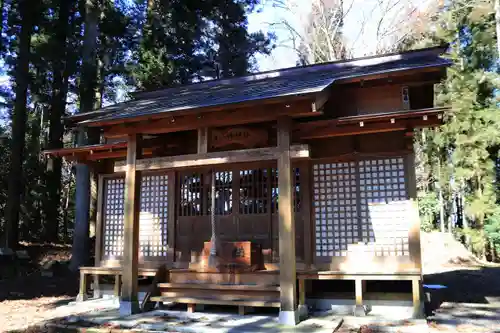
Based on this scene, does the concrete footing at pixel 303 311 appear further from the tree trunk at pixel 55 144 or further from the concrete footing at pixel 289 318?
the tree trunk at pixel 55 144

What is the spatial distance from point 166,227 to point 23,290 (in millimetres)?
4818

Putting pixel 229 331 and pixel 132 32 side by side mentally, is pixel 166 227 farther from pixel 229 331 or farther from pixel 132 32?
pixel 132 32

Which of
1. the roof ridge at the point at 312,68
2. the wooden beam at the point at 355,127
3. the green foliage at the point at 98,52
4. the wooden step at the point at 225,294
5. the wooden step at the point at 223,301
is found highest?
the green foliage at the point at 98,52

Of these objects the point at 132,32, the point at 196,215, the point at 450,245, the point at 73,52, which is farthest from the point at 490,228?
the point at 73,52

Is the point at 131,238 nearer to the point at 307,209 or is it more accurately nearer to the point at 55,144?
the point at 307,209

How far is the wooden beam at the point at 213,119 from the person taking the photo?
6.41m

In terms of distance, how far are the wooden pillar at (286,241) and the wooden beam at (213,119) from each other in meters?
0.39

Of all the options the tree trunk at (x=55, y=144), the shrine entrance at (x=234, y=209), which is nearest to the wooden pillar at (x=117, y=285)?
the shrine entrance at (x=234, y=209)

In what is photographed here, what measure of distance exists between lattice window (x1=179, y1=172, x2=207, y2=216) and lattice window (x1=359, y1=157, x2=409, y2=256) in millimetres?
3394

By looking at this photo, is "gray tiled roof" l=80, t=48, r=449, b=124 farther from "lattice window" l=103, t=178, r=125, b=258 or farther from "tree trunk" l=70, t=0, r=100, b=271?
"tree trunk" l=70, t=0, r=100, b=271

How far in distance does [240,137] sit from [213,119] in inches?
22.5

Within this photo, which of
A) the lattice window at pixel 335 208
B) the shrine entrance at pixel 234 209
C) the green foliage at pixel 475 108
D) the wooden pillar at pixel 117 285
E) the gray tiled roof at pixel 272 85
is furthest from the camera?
the green foliage at pixel 475 108

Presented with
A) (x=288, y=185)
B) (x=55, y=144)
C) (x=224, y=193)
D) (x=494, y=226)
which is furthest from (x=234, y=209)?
(x=494, y=226)

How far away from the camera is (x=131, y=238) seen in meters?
7.41
